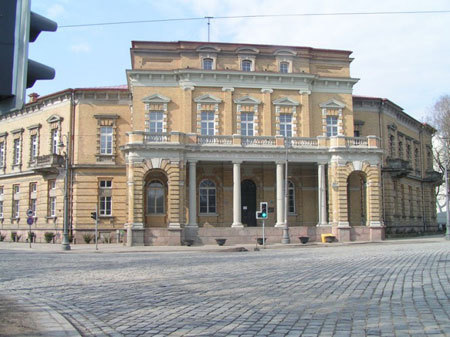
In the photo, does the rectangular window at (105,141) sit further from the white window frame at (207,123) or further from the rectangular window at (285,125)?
the rectangular window at (285,125)

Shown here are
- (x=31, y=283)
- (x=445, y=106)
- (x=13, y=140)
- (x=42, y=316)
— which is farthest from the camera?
(x=445, y=106)

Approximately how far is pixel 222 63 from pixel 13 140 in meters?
22.7

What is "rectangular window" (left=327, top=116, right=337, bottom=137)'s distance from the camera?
43.2m

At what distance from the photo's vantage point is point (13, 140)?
50.7 meters

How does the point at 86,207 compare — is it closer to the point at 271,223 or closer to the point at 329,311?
the point at 271,223

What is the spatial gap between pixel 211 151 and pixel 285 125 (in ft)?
24.1

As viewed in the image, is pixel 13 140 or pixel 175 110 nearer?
pixel 175 110

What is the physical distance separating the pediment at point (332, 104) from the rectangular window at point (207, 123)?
29.7ft

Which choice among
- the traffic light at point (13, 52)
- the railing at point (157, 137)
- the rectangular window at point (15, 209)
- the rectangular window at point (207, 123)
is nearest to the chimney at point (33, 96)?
the rectangular window at point (15, 209)

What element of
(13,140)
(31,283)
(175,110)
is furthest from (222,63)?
(31,283)

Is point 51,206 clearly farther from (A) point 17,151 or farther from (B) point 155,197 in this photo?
(B) point 155,197

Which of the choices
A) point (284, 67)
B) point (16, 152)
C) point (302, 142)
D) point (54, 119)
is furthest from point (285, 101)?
point (16, 152)

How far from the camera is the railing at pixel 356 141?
132 ft

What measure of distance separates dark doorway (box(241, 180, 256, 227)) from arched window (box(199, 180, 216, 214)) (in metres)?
2.49
